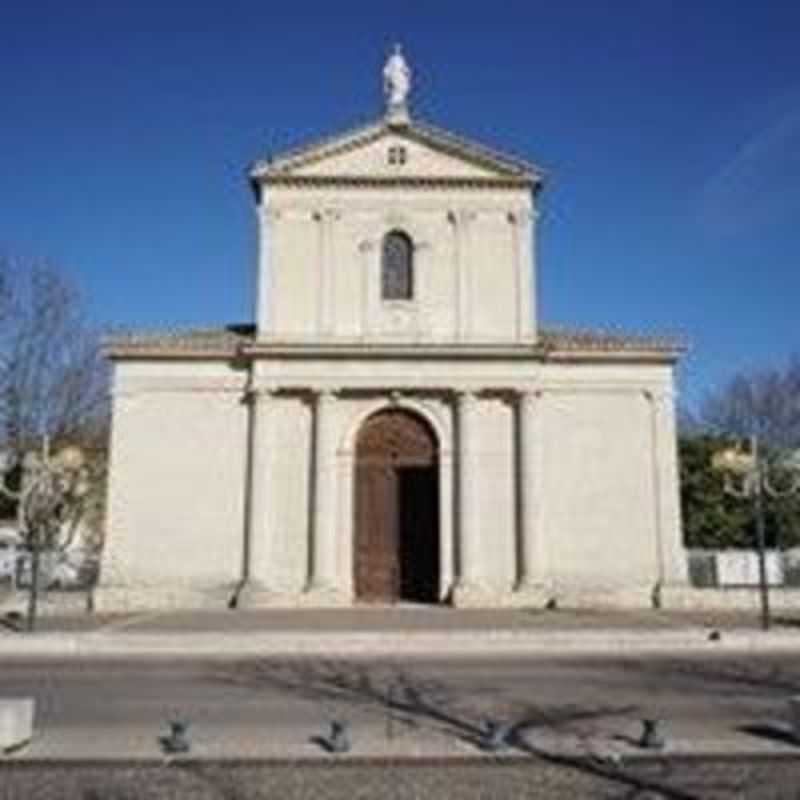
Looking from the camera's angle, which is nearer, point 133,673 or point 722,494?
point 133,673

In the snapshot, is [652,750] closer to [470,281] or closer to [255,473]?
[255,473]

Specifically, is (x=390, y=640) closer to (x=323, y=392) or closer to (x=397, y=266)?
(x=323, y=392)

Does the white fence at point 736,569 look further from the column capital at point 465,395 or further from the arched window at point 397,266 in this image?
the arched window at point 397,266

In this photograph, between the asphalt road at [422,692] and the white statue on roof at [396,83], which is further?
the white statue on roof at [396,83]

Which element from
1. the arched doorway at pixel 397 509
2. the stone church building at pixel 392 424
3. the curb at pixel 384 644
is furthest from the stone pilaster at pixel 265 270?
the curb at pixel 384 644

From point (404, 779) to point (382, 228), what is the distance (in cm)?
2578

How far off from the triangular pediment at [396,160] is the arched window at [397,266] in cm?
170

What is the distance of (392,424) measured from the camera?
109 ft

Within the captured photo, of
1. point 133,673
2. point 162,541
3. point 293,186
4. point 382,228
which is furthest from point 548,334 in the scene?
point 133,673

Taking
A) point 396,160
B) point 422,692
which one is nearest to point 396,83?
point 396,160

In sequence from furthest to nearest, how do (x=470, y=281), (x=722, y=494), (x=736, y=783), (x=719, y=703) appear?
(x=722, y=494) → (x=470, y=281) → (x=719, y=703) → (x=736, y=783)

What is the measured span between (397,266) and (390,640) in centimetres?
1472

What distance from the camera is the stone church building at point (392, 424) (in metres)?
32.0

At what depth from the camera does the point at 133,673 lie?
1838 cm
